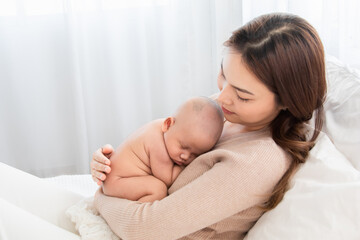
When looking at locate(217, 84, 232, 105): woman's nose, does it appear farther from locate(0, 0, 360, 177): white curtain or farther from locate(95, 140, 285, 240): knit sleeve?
locate(0, 0, 360, 177): white curtain

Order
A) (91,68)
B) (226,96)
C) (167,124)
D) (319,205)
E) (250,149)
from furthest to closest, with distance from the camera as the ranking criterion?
(91,68), (167,124), (226,96), (250,149), (319,205)

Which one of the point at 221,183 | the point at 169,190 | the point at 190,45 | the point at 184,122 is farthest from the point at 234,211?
the point at 190,45

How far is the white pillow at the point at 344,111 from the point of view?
119 centimetres

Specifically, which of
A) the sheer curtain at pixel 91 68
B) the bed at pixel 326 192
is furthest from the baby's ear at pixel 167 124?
the sheer curtain at pixel 91 68

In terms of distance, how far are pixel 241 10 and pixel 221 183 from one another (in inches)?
73.1

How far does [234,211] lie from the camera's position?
1083mm

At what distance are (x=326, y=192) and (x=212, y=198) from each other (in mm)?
285

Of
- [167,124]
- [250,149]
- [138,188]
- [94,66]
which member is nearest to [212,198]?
[250,149]

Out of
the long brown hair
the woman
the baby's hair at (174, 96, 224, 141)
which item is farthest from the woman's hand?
the long brown hair

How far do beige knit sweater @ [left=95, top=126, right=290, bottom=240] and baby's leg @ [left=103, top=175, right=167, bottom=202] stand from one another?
0.07 m

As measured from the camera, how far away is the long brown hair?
1134 mm

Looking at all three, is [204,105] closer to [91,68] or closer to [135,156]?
[135,156]

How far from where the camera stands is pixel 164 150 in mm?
1335

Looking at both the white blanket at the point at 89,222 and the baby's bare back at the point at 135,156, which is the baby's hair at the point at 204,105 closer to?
the baby's bare back at the point at 135,156
